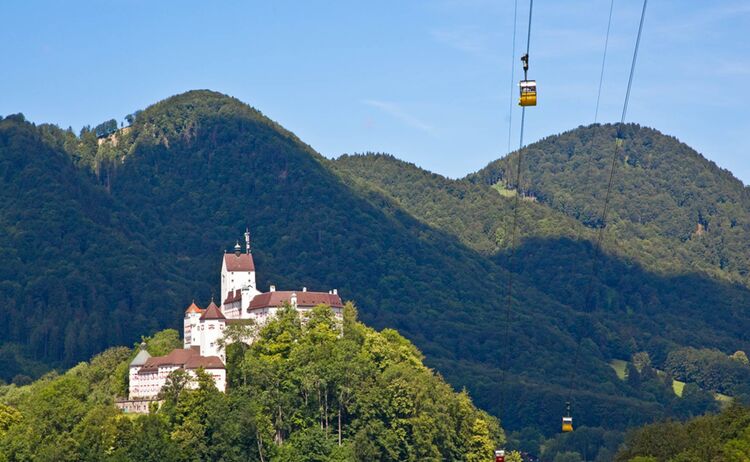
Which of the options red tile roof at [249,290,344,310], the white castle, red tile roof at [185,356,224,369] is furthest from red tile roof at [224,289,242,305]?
red tile roof at [185,356,224,369]

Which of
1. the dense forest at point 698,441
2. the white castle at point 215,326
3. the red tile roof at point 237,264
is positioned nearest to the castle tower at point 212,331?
the white castle at point 215,326

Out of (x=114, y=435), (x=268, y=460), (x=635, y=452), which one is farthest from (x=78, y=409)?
(x=635, y=452)

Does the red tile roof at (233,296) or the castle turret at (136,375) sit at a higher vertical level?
the red tile roof at (233,296)

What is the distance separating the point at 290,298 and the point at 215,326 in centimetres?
858

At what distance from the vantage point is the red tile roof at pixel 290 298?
589 feet

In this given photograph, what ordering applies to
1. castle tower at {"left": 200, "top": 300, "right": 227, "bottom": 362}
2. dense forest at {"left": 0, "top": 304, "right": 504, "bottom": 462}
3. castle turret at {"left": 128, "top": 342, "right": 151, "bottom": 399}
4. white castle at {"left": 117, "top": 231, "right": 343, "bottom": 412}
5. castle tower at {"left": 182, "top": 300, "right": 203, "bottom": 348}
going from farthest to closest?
castle tower at {"left": 182, "top": 300, "right": 203, "bottom": 348} < castle tower at {"left": 200, "top": 300, "right": 227, "bottom": 362} < castle turret at {"left": 128, "top": 342, "right": 151, "bottom": 399} < white castle at {"left": 117, "top": 231, "right": 343, "bottom": 412} < dense forest at {"left": 0, "top": 304, "right": 504, "bottom": 462}

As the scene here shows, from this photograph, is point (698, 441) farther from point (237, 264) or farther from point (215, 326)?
point (237, 264)

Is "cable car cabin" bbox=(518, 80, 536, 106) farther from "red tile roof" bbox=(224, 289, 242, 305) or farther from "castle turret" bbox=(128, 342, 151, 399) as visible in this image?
"red tile roof" bbox=(224, 289, 242, 305)

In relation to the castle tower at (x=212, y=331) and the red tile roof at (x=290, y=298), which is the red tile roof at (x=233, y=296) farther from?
the castle tower at (x=212, y=331)

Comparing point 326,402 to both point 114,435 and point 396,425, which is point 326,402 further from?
point 114,435

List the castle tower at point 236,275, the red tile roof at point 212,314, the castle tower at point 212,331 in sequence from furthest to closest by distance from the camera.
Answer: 1. the castle tower at point 236,275
2. the red tile roof at point 212,314
3. the castle tower at point 212,331

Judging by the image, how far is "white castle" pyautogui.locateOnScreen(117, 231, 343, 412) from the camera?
564 ft

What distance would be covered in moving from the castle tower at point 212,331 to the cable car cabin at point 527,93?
9384cm

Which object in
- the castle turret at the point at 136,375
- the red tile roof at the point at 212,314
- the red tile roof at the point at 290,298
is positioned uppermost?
the red tile roof at the point at 290,298
